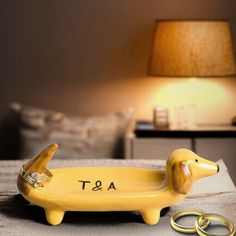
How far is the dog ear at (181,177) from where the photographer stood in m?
1.18

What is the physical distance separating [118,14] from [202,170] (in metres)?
1.69

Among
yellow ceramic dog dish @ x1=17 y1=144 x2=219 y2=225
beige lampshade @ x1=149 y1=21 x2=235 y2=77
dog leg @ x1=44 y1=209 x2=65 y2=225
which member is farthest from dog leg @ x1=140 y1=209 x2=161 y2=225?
beige lampshade @ x1=149 y1=21 x2=235 y2=77

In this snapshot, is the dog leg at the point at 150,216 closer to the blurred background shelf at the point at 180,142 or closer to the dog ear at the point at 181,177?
the dog ear at the point at 181,177

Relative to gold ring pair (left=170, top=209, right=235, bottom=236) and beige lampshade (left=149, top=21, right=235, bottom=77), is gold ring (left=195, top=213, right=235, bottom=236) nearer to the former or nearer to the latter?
gold ring pair (left=170, top=209, right=235, bottom=236)

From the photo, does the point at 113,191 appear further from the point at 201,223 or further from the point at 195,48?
the point at 195,48

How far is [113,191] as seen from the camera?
122cm

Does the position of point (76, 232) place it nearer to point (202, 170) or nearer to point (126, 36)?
point (202, 170)

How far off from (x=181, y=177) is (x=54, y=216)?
293mm

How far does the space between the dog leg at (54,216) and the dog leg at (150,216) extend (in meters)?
0.18

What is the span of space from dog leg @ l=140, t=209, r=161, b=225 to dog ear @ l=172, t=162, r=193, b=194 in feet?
0.23

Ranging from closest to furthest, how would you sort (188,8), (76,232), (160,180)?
(76,232)
(160,180)
(188,8)

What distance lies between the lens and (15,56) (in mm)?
2814

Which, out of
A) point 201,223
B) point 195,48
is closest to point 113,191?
point 201,223

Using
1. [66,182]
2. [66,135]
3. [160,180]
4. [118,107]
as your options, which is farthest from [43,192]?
[118,107]
